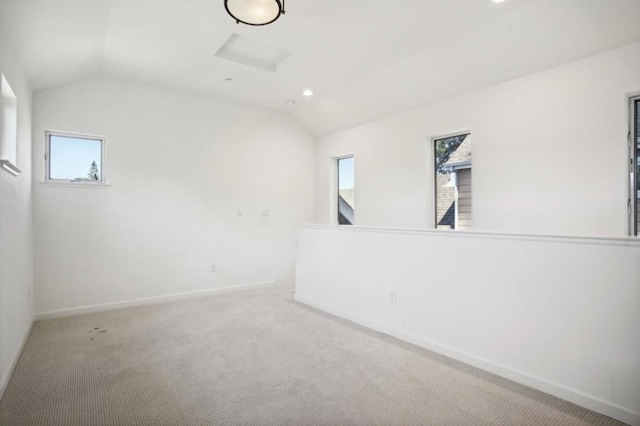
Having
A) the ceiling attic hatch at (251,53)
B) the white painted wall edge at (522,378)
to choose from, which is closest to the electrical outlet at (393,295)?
the white painted wall edge at (522,378)

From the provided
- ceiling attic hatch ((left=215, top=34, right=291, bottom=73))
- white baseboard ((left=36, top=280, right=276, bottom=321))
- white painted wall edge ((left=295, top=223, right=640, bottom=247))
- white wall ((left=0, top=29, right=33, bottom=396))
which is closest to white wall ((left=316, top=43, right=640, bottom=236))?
white painted wall edge ((left=295, top=223, right=640, bottom=247))

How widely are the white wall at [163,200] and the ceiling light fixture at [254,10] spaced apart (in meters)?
2.84

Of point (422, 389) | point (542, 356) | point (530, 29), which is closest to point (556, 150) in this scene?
point (530, 29)

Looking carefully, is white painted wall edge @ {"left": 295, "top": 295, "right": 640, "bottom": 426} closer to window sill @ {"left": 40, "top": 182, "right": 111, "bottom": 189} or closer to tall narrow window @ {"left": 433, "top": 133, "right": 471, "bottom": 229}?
tall narrow window @ {"left": 433, "top": 133, "right": 471, "bottom": 229}

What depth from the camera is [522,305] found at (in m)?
2.48

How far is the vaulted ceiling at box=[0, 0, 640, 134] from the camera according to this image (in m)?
2.91

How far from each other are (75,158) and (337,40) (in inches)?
138

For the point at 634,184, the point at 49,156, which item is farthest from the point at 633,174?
the point at 49,156

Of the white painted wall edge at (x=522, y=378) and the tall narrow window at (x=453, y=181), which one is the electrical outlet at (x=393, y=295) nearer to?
the white painted wall edge at (x=522, y=378)

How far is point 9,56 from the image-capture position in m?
2.77

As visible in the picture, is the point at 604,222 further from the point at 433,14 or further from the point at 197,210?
the point at 197,210

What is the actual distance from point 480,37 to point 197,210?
417 cm

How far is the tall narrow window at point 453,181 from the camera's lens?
14.6 ft

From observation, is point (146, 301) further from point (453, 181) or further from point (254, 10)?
point (453, 181)
